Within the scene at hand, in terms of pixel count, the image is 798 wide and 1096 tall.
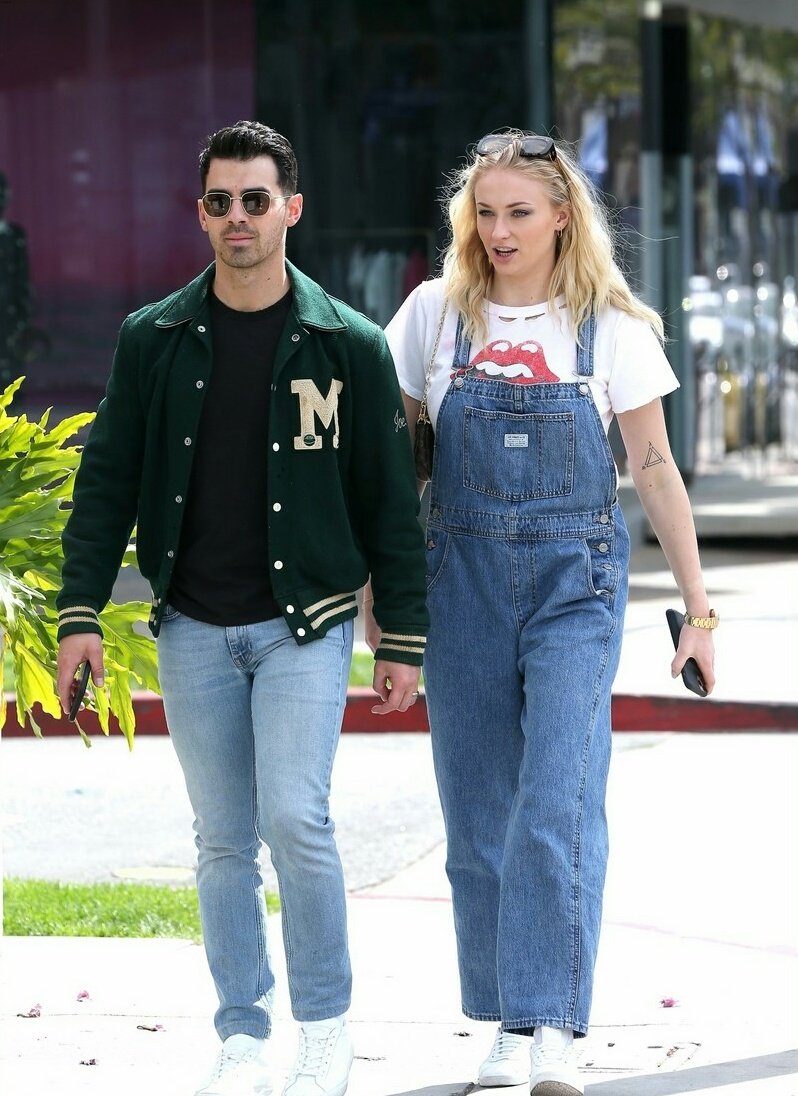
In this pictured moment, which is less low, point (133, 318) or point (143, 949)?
point (133, 318)

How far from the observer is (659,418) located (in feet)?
14.0

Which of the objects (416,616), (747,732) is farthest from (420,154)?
(416,616)

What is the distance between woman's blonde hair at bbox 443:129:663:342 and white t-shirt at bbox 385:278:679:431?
0.03 meters

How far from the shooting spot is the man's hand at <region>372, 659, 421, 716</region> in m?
3.96

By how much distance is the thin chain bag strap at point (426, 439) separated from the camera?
13.9 feet

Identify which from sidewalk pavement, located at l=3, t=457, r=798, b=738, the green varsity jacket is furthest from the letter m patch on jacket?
sidewalk pavement, located at l=3, t=457, r=798, b=738

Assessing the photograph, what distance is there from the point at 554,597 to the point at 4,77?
36.4 ft

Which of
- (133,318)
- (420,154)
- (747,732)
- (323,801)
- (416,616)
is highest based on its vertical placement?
(420,154)

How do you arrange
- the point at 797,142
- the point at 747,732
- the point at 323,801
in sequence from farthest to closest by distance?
the point at 797,142 < the point at 747,732 < the point at 323,801

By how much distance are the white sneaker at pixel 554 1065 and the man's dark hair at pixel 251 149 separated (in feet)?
5.58

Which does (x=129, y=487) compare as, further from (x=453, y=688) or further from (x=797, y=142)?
(x=797, y=142)

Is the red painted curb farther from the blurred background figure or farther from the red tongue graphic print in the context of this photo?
the blurred background figure

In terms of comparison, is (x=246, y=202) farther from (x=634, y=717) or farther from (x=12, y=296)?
(x=12, y=296)

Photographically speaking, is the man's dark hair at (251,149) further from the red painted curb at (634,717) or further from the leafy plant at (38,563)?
the red painted curb at (634,717)
